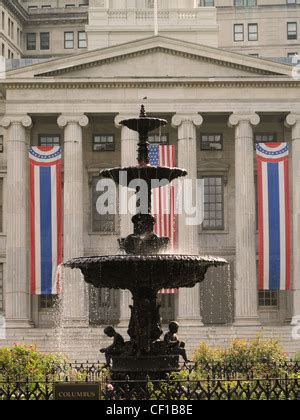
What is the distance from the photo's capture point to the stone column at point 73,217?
205 feet

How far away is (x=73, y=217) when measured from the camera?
211ft

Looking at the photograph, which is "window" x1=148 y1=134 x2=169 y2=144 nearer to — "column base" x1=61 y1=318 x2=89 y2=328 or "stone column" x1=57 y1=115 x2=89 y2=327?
"stone column" x1=57 y1=115 x2=89 y2=327

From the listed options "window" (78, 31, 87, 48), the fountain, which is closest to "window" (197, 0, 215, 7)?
"window" (78, 31, 87, 48)

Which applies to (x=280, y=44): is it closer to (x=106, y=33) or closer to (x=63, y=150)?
(x=106, y=33)

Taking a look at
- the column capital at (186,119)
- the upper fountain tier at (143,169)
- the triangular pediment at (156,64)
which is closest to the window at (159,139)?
the column capital at (186,119)

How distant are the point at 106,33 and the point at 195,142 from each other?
1491 centimetres

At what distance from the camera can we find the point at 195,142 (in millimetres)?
65688

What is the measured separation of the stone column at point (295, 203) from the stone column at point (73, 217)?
11920 millimetres

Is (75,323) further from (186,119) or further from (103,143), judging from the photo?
(186,119)

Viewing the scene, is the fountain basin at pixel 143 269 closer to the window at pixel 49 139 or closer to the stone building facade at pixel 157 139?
the stone building facade at pixel 157 139

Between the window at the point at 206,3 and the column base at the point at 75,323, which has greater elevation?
the window at the point at 206,3

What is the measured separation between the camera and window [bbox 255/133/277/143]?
6844 centimetres

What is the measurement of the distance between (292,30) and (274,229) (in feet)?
158
